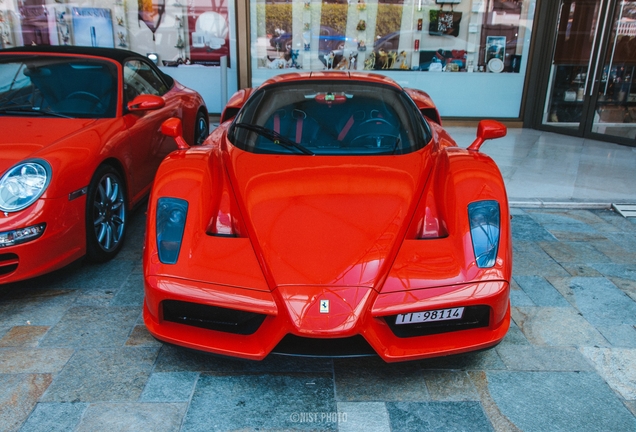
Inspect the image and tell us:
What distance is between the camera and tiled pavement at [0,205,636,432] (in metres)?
2.06

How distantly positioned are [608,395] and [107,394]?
2.14 meters

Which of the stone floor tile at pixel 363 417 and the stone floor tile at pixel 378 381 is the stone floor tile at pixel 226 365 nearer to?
the stone floor tile at pixel 378 381

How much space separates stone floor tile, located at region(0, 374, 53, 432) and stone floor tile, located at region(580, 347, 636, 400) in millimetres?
2487

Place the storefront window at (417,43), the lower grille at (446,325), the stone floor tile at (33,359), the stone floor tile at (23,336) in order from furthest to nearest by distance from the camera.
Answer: the storefront window at (417,43)
the stone floor tile at (23,336)
the stone floor tile at (33,359)
the lower grille at (446,325)

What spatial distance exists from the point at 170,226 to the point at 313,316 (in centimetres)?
85

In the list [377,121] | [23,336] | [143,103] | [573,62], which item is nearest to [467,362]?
[377,121]

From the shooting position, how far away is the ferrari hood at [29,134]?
9.50 ft

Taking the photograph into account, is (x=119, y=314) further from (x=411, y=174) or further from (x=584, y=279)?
(x=584, y=279)

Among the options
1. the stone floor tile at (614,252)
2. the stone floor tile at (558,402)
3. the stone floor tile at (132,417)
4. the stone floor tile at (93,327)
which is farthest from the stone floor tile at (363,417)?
the stone floor tile at (614,252)

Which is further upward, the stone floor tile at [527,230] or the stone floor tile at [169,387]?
the stone floor tile at [527,230]

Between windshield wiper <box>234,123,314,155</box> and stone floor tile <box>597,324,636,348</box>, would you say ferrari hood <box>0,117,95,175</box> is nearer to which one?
windshield wiper <box>234,123,314,155</box>

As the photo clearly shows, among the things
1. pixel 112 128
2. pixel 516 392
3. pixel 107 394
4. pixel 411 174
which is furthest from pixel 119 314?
pixel 516 392

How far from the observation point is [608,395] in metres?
2.23

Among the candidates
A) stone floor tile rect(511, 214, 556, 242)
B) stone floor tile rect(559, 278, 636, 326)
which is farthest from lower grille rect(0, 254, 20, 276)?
stone floor tile rect(511, 214, 556, 242)
